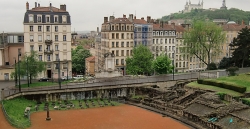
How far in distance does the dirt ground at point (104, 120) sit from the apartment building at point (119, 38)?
33.9 metres

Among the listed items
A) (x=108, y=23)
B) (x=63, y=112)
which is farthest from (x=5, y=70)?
(x=108, y=23)

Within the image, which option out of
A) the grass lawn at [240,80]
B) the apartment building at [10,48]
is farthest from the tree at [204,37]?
the apartment building at [10,48]

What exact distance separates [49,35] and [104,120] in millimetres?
32869

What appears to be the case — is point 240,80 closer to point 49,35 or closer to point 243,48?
point 243,48

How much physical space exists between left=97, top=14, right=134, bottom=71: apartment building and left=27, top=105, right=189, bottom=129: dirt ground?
33.9 m

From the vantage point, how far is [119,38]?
79312 mm

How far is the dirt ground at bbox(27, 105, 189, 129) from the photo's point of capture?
38.1 metres

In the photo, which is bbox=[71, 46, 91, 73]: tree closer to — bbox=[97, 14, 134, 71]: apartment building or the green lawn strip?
bbox=[97, 14, 134, 71]: apartment building

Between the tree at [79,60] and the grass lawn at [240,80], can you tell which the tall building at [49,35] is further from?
the grass lawn at [240,80]

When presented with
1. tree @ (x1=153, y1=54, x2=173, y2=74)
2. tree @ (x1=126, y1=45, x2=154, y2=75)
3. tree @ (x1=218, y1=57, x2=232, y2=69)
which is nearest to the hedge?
tree @ (x1=153, y1=54, x2=173, y2=74)

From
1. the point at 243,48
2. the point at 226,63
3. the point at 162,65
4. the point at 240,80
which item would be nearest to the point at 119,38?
the point at 162,65

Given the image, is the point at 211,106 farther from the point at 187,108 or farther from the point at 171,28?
the point at 171,28

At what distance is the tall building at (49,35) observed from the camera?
213 feet

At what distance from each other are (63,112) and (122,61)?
38.0 m
